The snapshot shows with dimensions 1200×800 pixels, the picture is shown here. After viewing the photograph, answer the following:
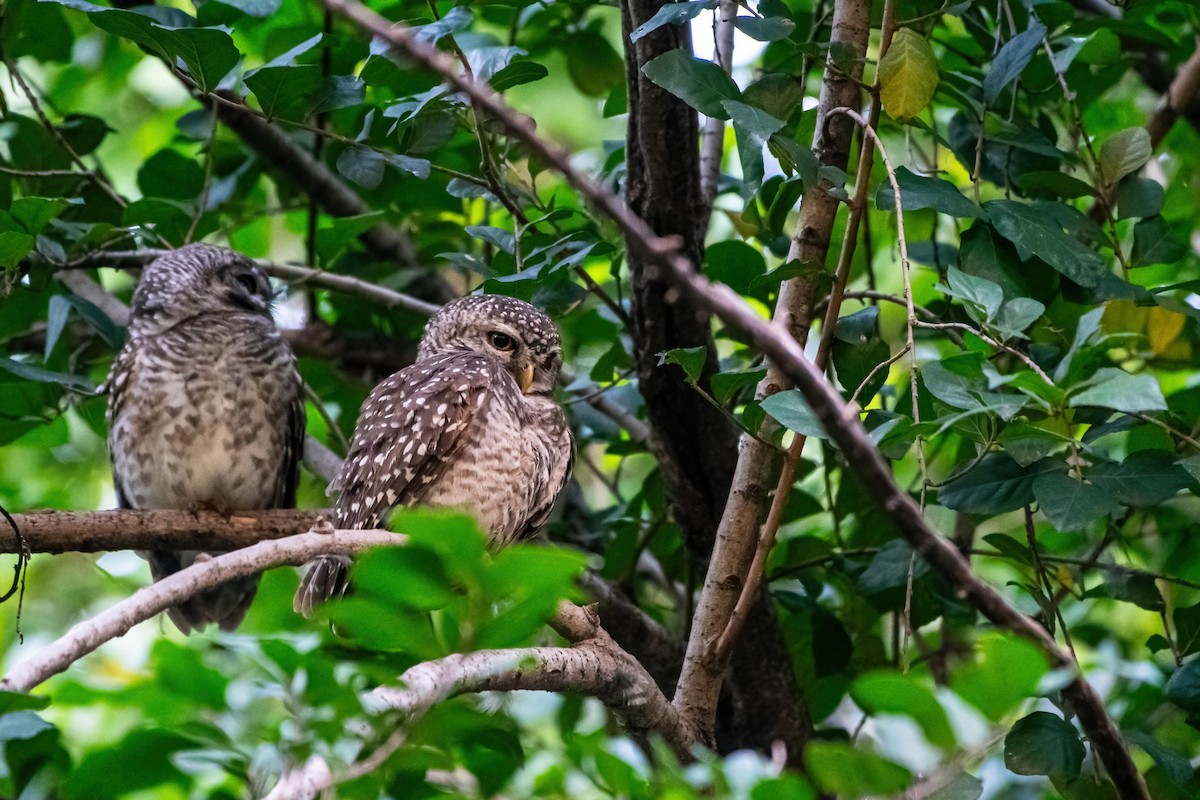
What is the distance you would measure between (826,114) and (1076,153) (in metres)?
0.85

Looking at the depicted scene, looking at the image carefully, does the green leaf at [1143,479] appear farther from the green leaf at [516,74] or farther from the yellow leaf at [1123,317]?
the green leaf at [516,74]

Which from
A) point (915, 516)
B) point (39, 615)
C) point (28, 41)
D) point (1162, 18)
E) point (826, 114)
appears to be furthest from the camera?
point (39, 615)

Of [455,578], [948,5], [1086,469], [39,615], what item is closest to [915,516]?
[455,578]

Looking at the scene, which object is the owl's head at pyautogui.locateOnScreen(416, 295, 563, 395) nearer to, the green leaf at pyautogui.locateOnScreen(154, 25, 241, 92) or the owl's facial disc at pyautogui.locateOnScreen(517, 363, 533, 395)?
the owl's facial disc at pyautogui.locateOnScreen(517, 363, 533, 395)

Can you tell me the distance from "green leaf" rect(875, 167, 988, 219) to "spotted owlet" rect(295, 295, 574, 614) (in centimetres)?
104

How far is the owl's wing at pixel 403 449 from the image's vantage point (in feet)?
9.48

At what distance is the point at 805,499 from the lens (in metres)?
3.16

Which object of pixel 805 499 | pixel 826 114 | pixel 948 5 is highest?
pixel 948 5

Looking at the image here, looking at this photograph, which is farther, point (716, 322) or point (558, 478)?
point (716, 322)

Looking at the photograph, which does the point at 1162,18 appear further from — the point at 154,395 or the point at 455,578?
the point at 455,578

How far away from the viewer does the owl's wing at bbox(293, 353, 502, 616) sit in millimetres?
2889

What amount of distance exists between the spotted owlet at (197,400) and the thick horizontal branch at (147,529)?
42 centimetres

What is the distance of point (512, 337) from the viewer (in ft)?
10.8

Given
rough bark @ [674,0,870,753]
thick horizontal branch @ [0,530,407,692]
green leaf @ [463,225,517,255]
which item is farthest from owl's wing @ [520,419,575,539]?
thick horizontal branch @ [0,530,407,692]
